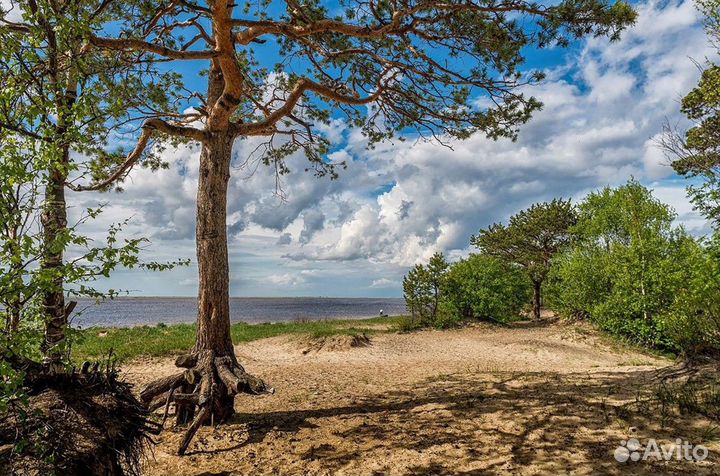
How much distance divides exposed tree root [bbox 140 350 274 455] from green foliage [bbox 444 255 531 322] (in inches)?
617

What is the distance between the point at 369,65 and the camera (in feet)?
27.4

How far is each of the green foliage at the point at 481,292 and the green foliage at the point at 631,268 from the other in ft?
8.93

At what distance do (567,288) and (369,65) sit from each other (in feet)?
52.0

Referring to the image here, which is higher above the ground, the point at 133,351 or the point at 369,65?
the point at 369,65

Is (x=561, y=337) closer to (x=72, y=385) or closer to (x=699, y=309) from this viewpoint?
(x=699, y=309)

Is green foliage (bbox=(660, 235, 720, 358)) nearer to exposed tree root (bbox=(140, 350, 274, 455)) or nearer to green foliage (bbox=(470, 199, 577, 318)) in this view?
exposed tree root (bbox=(140, 350, 274, 455))

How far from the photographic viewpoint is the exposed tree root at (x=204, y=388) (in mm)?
5648

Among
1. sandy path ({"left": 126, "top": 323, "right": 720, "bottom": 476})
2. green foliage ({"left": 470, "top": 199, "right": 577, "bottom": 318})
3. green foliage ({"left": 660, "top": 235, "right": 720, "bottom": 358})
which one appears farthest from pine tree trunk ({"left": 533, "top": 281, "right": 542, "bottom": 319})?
green foliage ({"left": 660, "top": 235, "right": 720, "bottom": 358})

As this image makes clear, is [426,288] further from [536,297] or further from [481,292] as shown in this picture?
[536,297]

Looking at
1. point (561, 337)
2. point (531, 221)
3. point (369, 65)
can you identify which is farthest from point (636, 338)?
point (369, 65)

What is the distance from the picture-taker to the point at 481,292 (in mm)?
20562

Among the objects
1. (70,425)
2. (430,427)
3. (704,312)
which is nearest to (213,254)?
(70,425)

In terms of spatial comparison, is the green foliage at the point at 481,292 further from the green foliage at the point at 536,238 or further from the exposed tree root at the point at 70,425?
the exposed tree root at the point at 70,425

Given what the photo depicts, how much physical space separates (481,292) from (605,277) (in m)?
5.73
